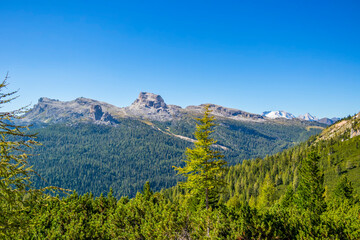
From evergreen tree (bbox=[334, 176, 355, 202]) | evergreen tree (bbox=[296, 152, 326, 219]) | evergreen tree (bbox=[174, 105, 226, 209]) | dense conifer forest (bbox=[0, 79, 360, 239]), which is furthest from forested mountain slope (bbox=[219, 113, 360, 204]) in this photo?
evergreen tree (bbox=[174, 105, 226, 209])

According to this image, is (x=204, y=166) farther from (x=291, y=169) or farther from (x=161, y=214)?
(x=291, y=169)

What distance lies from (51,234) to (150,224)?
7.01 metres

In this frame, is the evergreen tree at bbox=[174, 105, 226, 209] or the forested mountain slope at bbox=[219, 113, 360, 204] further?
the forested mountain slope at bbox=[219, 113, 360, 204]

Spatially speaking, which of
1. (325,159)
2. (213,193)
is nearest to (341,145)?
(325,159)

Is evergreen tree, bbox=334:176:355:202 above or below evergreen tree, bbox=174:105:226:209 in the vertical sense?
below

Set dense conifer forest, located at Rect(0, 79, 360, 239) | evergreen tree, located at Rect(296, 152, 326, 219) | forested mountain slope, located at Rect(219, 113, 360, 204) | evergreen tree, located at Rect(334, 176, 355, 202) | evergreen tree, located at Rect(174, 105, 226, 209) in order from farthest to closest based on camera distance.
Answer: forested mountain slope, located at Rect(219, 113, 360, 204) < evergreen tree, located at Rect(334, 176, 355, 202) < evergreen tree, located at Rect(296, 152, 326, 219) < evergreen tree, located at Rect(174, 105, 226, 209) < dense conifer forest, located at Rect(0, 79, 360, 239)

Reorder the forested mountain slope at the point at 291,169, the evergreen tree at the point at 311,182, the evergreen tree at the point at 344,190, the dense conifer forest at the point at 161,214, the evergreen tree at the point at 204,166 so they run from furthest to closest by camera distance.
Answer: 1. the forested mountain slope at the point at 291,169
2. the evergreen tree at the point at 344,190
3. the evergreen tree at the point at 311,182
4. the evergreen tree at the point at 204,166
5. the dense conifer forest at the point at 161,214

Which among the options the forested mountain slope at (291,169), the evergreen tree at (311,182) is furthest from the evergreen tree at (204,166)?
the forested mountain slope at (291,169)

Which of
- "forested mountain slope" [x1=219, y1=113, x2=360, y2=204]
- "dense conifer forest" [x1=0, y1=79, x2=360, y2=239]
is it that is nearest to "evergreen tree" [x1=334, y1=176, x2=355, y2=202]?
"dense conifer forest" [x1=0, y1=79, x2=360, y2=239]

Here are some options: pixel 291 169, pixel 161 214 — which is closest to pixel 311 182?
pixel 161 214

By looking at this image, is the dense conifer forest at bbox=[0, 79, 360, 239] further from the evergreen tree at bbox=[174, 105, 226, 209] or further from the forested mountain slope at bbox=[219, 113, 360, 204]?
the forested mountain slope at bbox=[219, 113, 360, 204]

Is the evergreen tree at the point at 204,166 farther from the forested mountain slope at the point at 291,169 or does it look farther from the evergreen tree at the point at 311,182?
the forested mountain slope at the point at 291,169

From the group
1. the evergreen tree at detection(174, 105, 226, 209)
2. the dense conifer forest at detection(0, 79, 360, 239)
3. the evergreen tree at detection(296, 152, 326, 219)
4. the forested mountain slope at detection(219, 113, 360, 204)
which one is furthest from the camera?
the forested mountain slope at detection(219, 113, 360, 204)

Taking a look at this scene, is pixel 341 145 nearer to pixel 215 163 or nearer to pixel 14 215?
pixel 215 163
